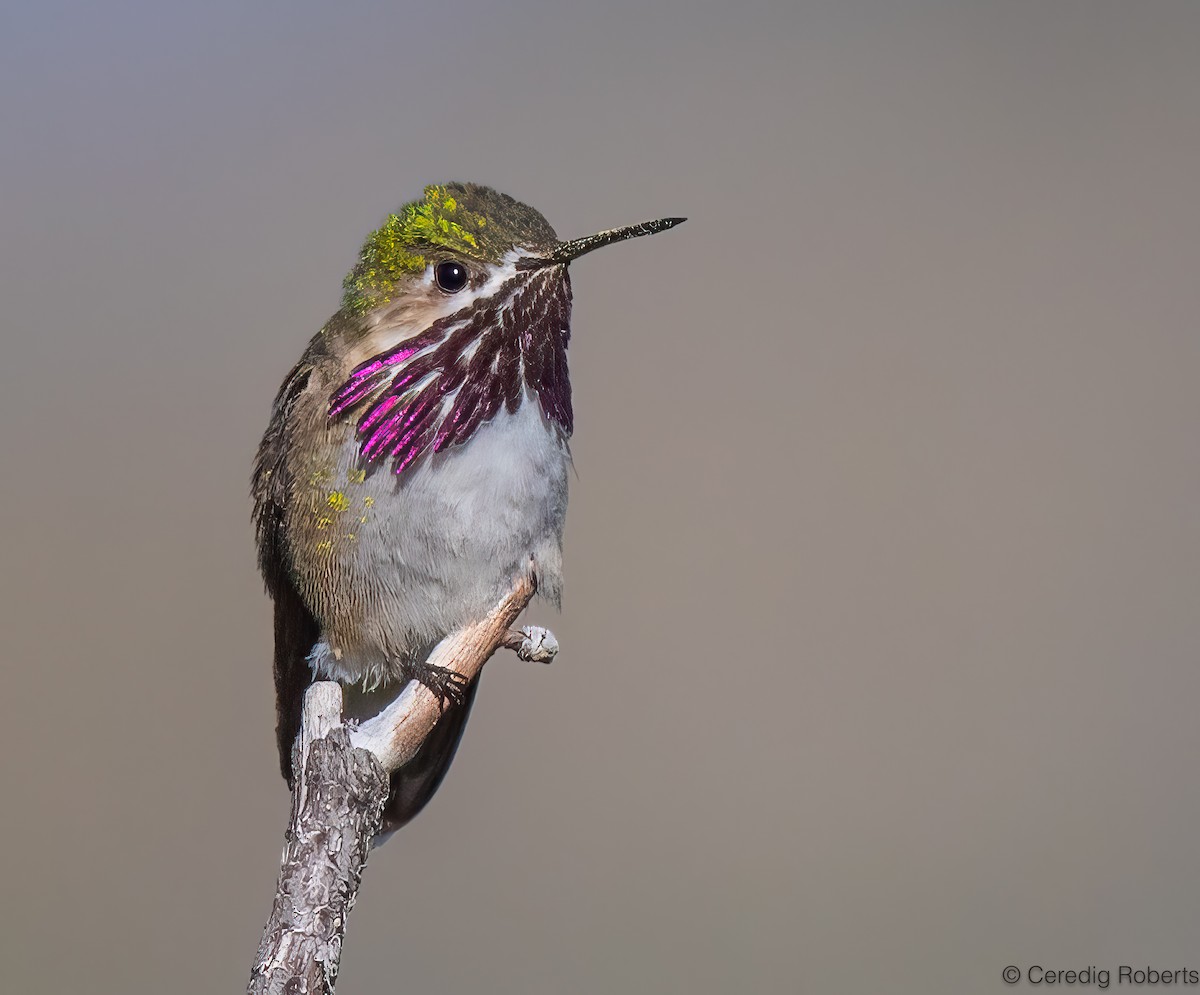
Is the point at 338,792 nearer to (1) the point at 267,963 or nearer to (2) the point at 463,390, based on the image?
(1) the point at 267,963

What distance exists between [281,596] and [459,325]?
605 millimetres

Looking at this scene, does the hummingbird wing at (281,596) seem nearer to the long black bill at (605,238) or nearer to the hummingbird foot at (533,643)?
the hummingbird foot at (533,643)

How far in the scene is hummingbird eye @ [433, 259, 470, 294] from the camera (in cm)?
173

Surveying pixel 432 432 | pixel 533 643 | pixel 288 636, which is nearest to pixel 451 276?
pixel 432 432

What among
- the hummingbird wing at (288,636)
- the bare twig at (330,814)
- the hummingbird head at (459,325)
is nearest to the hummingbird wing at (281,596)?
the hummingbird wing at (288,636)

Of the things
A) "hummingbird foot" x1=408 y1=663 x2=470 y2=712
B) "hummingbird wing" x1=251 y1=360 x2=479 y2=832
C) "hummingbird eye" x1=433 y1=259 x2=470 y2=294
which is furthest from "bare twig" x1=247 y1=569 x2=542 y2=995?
"hummingbird eye" x1=433 y1=259 x2=470 y2=294

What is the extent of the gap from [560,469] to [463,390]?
0.74 feet

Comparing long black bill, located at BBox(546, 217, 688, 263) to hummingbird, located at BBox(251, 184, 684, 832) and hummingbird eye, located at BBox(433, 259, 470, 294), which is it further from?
hummingbird eye, located at BBox(433, 259, 470, 294)

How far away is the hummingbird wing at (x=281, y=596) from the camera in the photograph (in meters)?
1.94

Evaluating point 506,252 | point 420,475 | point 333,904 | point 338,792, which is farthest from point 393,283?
point 333,904

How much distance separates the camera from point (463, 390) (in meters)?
1.72

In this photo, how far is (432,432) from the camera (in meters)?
1.71

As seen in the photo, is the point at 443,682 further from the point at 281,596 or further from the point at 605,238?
the point at 605,238

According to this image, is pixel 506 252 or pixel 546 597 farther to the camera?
pixel 546 597
